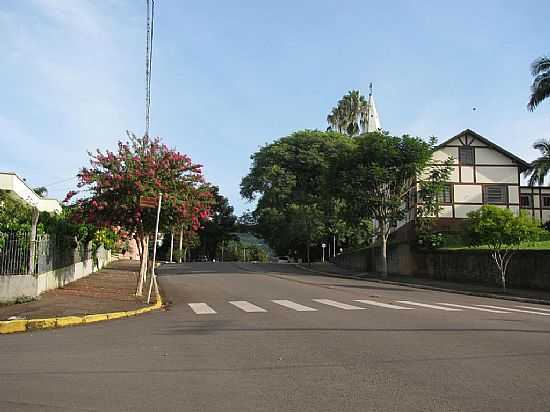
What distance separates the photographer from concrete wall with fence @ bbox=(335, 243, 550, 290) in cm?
2661

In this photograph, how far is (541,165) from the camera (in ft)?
158

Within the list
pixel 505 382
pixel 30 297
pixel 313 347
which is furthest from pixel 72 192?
pixel 505 382

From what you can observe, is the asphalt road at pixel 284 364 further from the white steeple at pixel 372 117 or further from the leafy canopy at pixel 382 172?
the white steeple at pixel 372 117

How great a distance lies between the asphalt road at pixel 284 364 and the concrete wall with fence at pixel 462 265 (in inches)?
513

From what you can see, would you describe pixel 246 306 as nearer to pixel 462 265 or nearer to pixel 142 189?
pixel 142 189

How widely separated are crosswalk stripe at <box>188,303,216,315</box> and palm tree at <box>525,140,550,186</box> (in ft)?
123

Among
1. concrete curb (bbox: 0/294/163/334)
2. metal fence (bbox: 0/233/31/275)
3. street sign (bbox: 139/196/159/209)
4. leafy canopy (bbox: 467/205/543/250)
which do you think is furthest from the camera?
leafy canopy (bbox: 467/205/543/250)

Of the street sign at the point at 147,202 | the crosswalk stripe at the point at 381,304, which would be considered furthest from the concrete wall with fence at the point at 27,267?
the crosswalk stripe at the point at 381,304

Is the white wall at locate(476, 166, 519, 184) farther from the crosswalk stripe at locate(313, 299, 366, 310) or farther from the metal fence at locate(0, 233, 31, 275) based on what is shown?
the metal fence at locate(0, 233, 31, 275)

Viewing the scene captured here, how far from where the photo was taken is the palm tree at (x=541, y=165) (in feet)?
157

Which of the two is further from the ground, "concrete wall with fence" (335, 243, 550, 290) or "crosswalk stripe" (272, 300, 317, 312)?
"concrete wall with fence" (335, 243, 550, 290)

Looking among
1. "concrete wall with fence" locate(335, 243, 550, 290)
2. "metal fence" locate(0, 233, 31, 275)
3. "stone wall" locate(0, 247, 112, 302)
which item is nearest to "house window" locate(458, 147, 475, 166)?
"concrete wall with fence" locate(335, 243, 550, 290)

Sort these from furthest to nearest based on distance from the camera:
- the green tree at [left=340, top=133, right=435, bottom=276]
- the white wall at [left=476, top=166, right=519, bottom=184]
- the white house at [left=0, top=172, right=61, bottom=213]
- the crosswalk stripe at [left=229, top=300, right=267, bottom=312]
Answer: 1. the white wall at [left=476, top=166, right=519, bottom=184]
2. the green tree at [left=340, top=133, right=435, bottom=276]
3. the white house at [left=0, top=172, right=61, bottom=213]
4. the crosswalk stripe at [left=229, top=300, right=267, bottom=312]

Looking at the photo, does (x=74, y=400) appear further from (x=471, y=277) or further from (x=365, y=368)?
(x=471, y=277)
